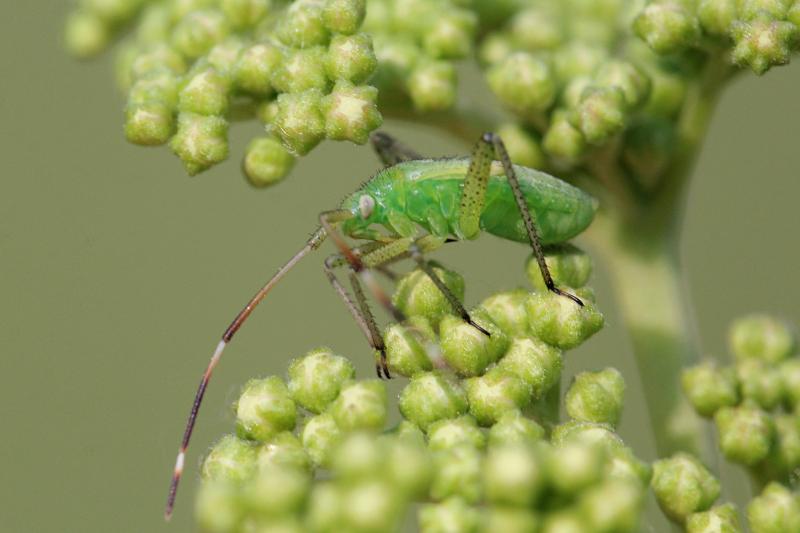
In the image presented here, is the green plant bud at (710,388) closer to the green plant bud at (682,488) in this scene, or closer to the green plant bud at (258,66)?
the green plant bud at (682,488)

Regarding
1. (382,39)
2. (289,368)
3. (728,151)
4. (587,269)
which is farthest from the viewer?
(728,151)

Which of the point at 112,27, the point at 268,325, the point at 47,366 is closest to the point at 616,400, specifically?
the point at 112,27

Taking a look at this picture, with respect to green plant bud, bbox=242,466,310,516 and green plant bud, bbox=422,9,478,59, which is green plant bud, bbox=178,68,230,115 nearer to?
green plant bud, bbox=422,9,478,59

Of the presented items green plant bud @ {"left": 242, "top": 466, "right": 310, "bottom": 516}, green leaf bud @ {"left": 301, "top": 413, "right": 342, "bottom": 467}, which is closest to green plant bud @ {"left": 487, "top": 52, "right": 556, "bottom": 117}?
green leaf bud @ {"left": 301, "top": 413, "right": 342, "bottom": 467}

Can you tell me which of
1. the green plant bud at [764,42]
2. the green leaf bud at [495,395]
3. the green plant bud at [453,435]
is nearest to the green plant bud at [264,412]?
the green plant bud at [453,435]

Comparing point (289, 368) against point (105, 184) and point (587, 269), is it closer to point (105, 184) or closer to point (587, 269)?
point (587, 269)

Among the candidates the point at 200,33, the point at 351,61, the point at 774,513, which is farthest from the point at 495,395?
the point at 200,33
